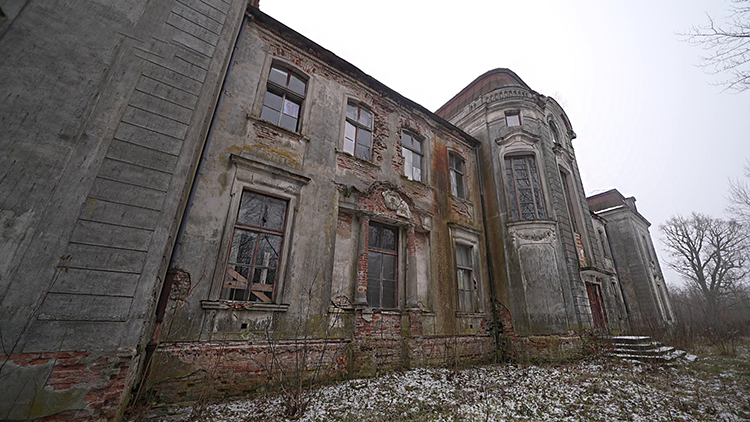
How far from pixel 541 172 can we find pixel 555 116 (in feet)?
12.2

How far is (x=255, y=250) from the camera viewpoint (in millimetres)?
5430

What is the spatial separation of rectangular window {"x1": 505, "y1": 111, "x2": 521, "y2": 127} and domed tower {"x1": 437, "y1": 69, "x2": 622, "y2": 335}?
0.11ft

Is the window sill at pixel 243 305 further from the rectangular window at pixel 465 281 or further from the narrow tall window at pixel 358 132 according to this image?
the rectangular window at pixel 465 281

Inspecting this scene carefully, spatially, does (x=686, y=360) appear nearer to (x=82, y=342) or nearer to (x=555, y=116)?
(x=555, y=116)

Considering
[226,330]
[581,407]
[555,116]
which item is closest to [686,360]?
[581,407]

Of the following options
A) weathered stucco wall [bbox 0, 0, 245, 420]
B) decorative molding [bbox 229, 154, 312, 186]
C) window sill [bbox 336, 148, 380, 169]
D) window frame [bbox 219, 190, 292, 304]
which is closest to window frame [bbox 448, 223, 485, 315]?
window sill [bbox 336, 148, 380, 169]

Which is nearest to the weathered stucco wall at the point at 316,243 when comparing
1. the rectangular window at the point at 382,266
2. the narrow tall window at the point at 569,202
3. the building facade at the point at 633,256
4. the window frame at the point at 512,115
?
the rectangular window at the point at 382,266

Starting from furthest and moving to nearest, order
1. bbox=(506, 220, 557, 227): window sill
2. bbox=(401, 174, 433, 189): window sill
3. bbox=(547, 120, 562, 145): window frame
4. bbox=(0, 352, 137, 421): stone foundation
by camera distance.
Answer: bbox=(547, 120, 562, 145): window frame < bbox=(506, 220, 557, 227): window sill < bbox=(401, 174, 433, 189): window sill < bbox=(0, 352, 137, 421): stone foundation

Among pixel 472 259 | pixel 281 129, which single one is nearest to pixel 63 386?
pixel 281 129

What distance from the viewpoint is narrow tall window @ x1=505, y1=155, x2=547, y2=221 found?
961 cm

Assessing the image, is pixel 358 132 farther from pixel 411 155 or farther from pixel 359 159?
pixel 411 155

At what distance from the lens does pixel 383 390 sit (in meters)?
4.94

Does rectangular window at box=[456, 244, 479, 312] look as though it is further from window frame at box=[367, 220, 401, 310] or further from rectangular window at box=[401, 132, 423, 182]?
rectangular window at box=[401, 132, 423, 182]

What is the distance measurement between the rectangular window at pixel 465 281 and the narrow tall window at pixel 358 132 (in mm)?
4159
